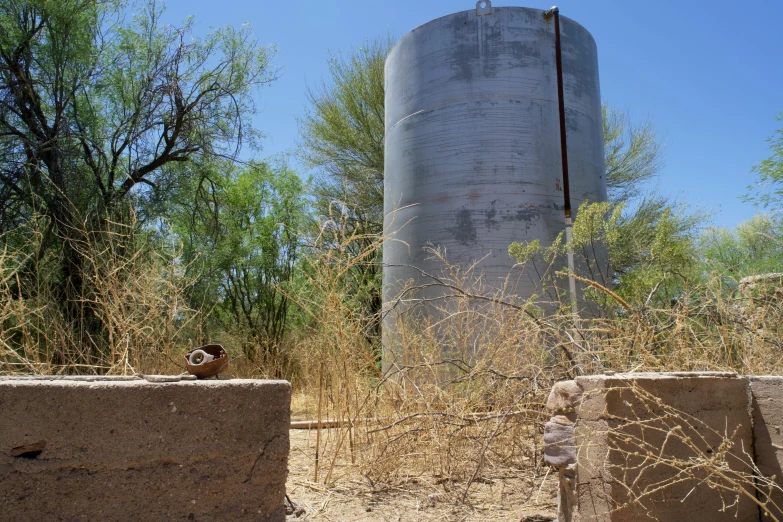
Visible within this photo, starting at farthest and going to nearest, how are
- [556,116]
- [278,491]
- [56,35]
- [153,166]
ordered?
[153,166], [56,35], [556,116], [278,491]

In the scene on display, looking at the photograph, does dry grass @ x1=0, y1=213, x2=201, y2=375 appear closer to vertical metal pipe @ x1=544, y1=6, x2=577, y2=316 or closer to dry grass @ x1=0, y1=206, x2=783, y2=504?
dry grass @ x1=0, y1=206, x2=783, y2=504

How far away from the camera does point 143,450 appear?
224cm

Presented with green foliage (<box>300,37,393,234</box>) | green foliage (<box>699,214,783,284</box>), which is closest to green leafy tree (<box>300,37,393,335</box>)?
green foliage (<box>300,37,393,234</box>)

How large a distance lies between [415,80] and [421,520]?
5.63m

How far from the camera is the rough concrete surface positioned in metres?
2.13

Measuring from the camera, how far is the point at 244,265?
14.0m

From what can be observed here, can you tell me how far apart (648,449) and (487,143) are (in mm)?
4696

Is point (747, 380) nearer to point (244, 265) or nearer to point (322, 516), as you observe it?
point (322, 516)

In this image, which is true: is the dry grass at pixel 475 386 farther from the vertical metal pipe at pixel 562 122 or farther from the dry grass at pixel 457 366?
the vertical metal pipe at pixel 562 122

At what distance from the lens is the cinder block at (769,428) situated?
3172mm

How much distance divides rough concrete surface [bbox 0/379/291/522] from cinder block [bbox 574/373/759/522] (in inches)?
58.5

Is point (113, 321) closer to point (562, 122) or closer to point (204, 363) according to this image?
point (204, 363)

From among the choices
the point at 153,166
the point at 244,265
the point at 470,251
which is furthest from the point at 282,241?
the point at 470,251

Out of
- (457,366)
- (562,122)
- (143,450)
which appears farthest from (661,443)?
(562,122)
